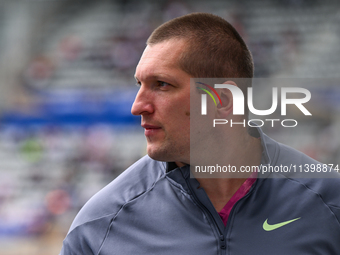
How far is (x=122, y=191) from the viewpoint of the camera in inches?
50.5

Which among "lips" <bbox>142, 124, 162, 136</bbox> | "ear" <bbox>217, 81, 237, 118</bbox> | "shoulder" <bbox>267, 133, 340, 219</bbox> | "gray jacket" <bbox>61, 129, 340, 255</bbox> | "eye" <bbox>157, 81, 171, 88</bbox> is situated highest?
"eye" <bbox>157, 81, 171, 88</bbox>

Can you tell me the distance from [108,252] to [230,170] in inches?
18.7

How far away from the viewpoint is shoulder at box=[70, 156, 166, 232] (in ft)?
4.07

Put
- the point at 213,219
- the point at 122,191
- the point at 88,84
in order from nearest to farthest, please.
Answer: the point at 213,219
the point at 122,191
the point at 88,84

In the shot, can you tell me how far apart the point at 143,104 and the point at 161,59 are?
6.0 inches

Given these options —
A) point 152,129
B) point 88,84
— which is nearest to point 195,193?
point 152,129

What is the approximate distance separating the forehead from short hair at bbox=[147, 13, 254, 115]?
0.06 ft

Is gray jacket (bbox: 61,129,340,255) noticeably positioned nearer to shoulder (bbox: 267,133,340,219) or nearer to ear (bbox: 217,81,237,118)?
shoulder (bbox: 267,133,340,219)

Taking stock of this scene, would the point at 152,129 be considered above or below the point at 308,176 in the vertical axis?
above

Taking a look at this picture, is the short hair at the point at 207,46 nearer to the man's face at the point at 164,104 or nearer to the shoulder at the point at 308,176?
the man's face at the point at 164,104

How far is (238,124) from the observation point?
1.33 metres

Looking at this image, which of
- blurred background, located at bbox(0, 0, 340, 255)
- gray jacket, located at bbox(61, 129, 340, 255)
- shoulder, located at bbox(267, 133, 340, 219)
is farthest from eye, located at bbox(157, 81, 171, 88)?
blurred background, located at bbox(0, 0, 340, 255)

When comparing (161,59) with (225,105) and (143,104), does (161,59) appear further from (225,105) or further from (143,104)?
(225,105)

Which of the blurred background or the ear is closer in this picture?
the ear
